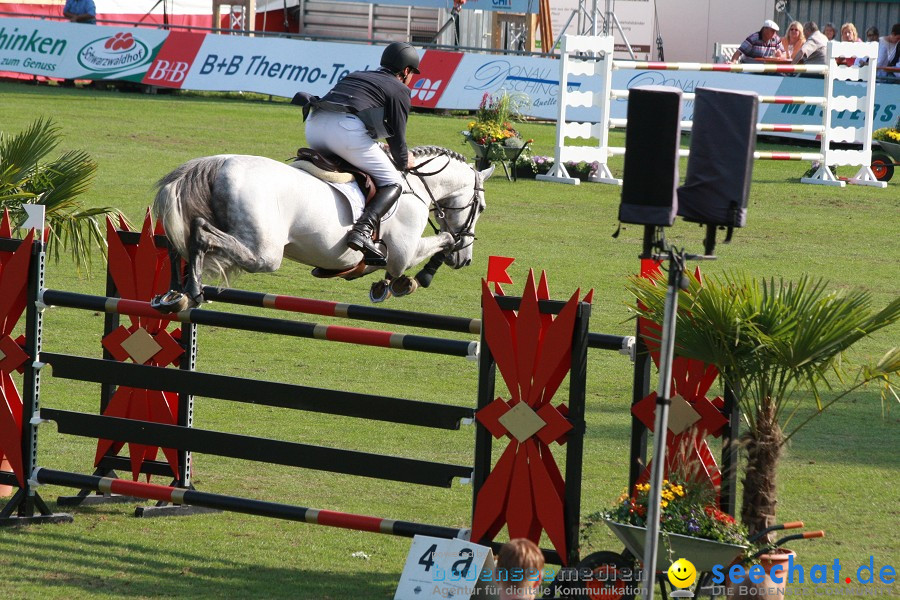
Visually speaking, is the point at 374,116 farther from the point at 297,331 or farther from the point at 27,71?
the point at 27,71

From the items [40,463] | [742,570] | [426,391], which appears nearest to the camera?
[742,570]

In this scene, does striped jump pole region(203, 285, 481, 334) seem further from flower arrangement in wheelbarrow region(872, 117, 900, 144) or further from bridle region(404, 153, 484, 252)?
flower arrangement in wheelbarrow region(872, 117, 900, 144)

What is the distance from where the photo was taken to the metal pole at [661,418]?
4359 mm

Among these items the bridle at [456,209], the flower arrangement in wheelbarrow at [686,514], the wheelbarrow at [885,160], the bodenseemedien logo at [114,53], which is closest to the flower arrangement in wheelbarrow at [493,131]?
the wheelbarrow at [885,160]

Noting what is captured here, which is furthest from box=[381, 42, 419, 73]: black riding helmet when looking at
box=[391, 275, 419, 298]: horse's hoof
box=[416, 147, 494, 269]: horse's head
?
box=[391, 275, 419, 298]: horse's hoof

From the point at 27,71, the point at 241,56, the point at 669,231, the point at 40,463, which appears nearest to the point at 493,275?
the point at 40,463

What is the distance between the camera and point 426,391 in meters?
8.95

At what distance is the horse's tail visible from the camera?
5551 mm

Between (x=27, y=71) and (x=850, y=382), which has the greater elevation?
(x=27, y=71)

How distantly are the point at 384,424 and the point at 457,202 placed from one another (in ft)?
5.87

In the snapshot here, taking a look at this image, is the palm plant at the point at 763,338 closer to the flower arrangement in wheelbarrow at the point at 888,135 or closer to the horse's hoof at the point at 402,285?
the horse's hoof at the point at 402,285

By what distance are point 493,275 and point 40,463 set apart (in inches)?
118

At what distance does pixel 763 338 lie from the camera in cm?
484

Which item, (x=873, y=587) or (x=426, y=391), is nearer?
(x=873, y=587)
